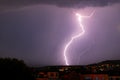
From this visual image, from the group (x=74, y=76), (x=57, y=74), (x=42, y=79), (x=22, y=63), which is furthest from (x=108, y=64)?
(x=22, y=63)

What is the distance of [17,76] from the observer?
95.7ft

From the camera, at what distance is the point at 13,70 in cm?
2917

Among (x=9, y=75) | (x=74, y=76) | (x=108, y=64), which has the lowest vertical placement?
(x=9, y=75)

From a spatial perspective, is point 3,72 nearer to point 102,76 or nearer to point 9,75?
point 9,75

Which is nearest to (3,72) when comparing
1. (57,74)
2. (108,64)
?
(57,74)

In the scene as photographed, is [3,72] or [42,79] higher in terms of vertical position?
[42,79]

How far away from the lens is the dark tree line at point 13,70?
92.0 feet

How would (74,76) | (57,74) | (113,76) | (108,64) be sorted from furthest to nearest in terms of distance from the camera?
(108,64), (57,74), (113,76), (74,76)

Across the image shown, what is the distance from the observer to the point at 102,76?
2392 inches

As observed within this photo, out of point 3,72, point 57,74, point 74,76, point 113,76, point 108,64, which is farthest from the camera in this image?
point 108,64

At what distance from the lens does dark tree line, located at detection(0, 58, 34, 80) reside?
28.0 metres

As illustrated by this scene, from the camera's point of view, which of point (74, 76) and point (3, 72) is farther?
point (74, 76)

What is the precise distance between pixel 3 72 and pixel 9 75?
55 centimetres

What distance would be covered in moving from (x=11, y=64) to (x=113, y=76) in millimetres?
33167
